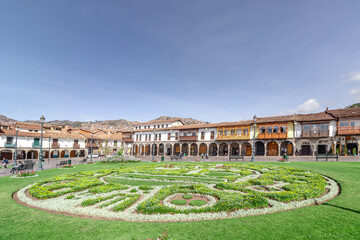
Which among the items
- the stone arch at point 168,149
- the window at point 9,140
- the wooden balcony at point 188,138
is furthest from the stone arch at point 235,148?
the window at point 9,140

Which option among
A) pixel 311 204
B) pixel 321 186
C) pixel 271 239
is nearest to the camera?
pixel 271 239

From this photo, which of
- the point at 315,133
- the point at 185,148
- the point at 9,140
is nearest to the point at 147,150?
the point at 185,148

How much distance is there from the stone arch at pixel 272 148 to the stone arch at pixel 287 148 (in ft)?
2.84

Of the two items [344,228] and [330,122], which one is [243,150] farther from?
[344,228]

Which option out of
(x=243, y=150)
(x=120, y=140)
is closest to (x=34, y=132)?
(x=120, y=140)

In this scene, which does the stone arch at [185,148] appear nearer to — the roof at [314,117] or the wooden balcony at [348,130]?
the roof at [314,117]

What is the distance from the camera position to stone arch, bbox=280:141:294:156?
37.7 metres

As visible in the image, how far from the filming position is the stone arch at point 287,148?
37656 millimetres

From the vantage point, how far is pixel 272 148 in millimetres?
39688

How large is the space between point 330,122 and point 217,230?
36.7m

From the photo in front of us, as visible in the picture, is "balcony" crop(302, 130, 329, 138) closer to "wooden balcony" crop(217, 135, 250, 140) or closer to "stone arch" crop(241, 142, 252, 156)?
"wooden balcony" crop(217, 135, 250, 140)

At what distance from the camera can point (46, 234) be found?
17.3 ft

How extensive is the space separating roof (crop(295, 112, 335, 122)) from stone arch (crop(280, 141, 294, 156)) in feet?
16.3

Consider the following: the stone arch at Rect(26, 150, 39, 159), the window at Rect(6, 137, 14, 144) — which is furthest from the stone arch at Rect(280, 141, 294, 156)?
the window at Rect(6, 137, 14, 144)
